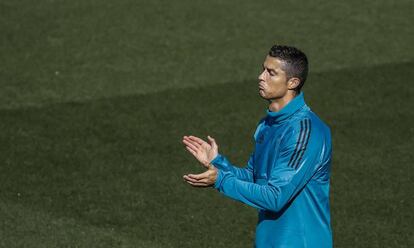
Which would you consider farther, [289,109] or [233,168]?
[233,168]

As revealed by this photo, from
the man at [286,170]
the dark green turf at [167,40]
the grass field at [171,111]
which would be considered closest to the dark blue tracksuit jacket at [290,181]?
the man at [286,170]

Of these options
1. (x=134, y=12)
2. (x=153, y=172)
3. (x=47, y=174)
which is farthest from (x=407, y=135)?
(x=134, y=12)

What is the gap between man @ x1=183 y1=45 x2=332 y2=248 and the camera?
19.9ft

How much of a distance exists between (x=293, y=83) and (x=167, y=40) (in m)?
10.5

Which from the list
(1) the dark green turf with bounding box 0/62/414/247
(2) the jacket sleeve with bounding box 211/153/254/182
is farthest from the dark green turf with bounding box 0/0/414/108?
(2) the jacket sleeve with bounding box 211/153/254/182

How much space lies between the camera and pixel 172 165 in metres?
11.9

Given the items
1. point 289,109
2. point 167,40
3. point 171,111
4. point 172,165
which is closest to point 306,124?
point 289,109

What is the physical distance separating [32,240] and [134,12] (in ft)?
28.2

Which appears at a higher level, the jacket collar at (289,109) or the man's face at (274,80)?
the man's face at (274,80)

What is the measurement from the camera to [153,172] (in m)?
11.7

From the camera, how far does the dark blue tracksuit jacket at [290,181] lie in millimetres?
6062

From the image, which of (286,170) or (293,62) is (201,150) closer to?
(286,170)

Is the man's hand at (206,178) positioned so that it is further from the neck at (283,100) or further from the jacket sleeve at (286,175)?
the neck at (283,100)

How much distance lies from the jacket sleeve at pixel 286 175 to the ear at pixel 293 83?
24 centimetres
